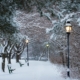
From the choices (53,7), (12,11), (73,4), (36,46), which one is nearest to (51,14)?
(53,7)

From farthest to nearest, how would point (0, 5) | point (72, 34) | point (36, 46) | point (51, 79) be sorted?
point (36, 46) → point (72, 34) → point (51, 79) → point (0, 5)

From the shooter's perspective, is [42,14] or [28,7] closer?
[28,7]

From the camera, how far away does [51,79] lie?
17.8 metres

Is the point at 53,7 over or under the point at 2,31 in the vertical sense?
over

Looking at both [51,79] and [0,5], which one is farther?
[51,79]

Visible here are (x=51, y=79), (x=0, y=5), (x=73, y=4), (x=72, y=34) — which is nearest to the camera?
(x=0, y=5)

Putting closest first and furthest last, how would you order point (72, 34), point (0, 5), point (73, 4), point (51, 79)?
point (0, 5) < point (73, 4) < point (51, 79) < point (72, 34)

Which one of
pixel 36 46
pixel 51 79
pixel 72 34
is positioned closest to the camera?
pixel 51 79

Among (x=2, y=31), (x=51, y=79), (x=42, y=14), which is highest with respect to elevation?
(x=42, y=14)

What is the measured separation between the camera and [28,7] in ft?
38.5

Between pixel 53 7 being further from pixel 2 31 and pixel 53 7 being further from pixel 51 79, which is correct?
pixel 51 79

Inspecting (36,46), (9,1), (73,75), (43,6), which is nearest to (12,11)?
(9,1)

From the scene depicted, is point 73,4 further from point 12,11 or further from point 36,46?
point 36,46

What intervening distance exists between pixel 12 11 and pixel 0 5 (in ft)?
2.81
